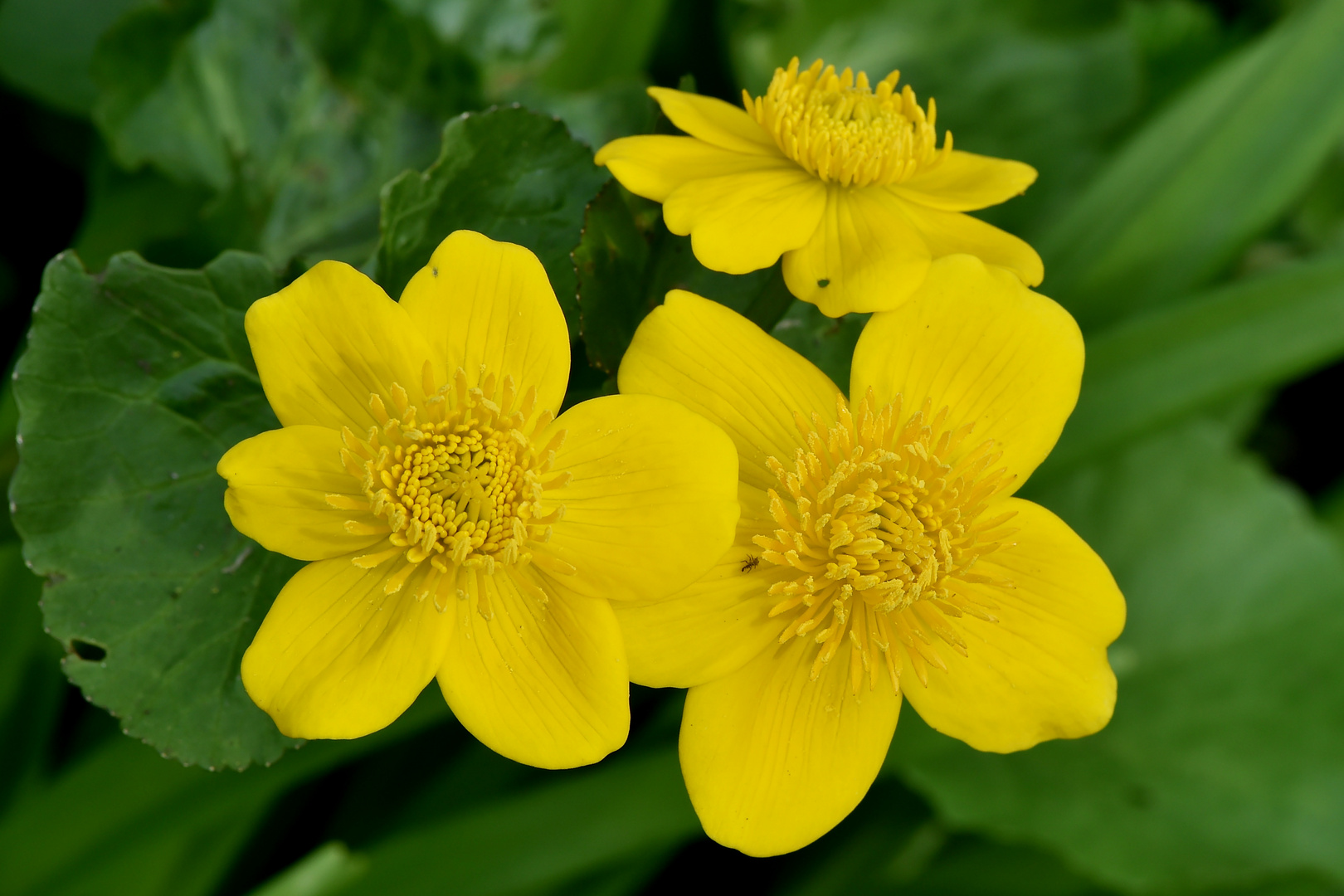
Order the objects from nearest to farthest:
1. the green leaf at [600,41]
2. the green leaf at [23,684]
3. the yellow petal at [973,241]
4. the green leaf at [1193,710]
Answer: the yellow petal at [973,241] < the green leaf at [23,684] < the green leaf at [1193,710] < the green leaf at [600,41]

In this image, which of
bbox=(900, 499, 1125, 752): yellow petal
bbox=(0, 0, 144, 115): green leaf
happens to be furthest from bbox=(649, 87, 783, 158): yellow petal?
bbox=(0, 0, 144, 115): green leaf

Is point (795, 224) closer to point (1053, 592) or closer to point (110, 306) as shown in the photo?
point (1053, 592)

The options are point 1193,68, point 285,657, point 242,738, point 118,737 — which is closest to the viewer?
point 285,657

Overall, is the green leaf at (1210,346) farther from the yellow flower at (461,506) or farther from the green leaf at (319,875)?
the green leaf at (319,875)

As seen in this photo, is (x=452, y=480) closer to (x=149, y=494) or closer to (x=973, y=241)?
(x=149, y=494)

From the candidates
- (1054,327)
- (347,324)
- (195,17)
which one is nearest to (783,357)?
(1054,327)

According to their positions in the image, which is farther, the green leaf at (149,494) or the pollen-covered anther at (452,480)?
the green leaf at (149,494)

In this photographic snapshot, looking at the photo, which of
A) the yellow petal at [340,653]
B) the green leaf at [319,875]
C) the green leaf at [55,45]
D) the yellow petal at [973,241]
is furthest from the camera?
the green leaf at [55,45]

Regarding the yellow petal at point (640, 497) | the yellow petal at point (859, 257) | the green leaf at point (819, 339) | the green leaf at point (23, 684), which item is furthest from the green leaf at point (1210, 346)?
the green leaf at point (23, 684)
